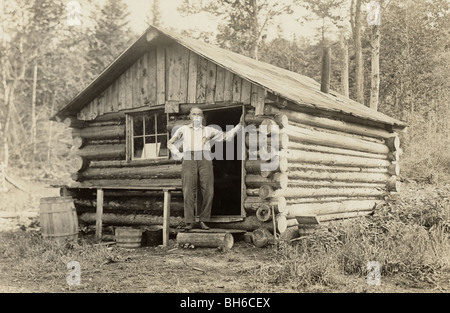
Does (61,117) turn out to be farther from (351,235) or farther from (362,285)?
(362,285)

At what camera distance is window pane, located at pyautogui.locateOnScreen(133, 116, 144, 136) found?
1181 centimetres

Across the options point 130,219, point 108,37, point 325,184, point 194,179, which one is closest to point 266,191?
point 194,179

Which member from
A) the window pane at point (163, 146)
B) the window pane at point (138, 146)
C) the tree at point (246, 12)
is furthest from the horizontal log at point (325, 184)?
the tree at point (246, 12)

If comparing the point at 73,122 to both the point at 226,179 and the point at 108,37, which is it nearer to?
the point at 226,179

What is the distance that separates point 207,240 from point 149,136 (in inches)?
136

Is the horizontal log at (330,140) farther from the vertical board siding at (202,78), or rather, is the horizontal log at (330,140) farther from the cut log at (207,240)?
the cut log at (207,240)

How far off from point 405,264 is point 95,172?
8.06 meters

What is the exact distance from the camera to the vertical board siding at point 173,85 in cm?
1003

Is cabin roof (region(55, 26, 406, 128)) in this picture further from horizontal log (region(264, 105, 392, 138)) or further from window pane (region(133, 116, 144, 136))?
window pane (region(133, 116, 144, 136))

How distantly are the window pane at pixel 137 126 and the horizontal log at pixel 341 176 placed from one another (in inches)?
152

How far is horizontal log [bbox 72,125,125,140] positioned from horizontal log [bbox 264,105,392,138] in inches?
163

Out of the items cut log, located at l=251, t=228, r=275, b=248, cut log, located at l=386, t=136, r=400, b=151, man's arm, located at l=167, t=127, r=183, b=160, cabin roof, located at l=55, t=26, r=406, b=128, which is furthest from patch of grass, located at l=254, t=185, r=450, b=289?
cut log, located at l=386, t=136, r=400, b=151

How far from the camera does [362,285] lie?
6.29 m
